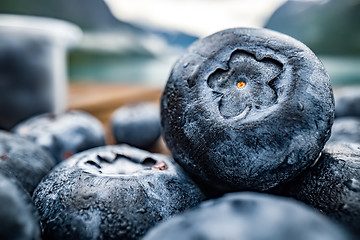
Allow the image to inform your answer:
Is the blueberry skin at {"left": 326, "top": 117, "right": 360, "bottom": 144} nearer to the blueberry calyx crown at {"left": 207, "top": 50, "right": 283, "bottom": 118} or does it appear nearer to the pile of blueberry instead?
the pile of blueberry

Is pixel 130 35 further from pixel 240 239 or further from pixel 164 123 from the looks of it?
pixel 240 239

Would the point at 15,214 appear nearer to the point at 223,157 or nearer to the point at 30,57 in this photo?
the point at 223,157

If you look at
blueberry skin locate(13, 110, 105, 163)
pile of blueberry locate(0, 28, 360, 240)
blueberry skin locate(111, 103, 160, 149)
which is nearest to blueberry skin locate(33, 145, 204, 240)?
pile of blueberry locate(0, 28, 360, 240)

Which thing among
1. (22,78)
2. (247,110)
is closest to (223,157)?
(247,110)

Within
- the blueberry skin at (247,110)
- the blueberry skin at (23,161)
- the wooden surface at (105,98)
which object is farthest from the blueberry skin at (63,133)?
the blueberry skin at (247,110)

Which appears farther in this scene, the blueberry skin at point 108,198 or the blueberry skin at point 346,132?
the blueberry skin at point 346,132

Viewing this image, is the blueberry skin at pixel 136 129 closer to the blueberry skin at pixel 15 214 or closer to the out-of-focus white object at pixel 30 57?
the out-of-focus white object at pixel 30 57
